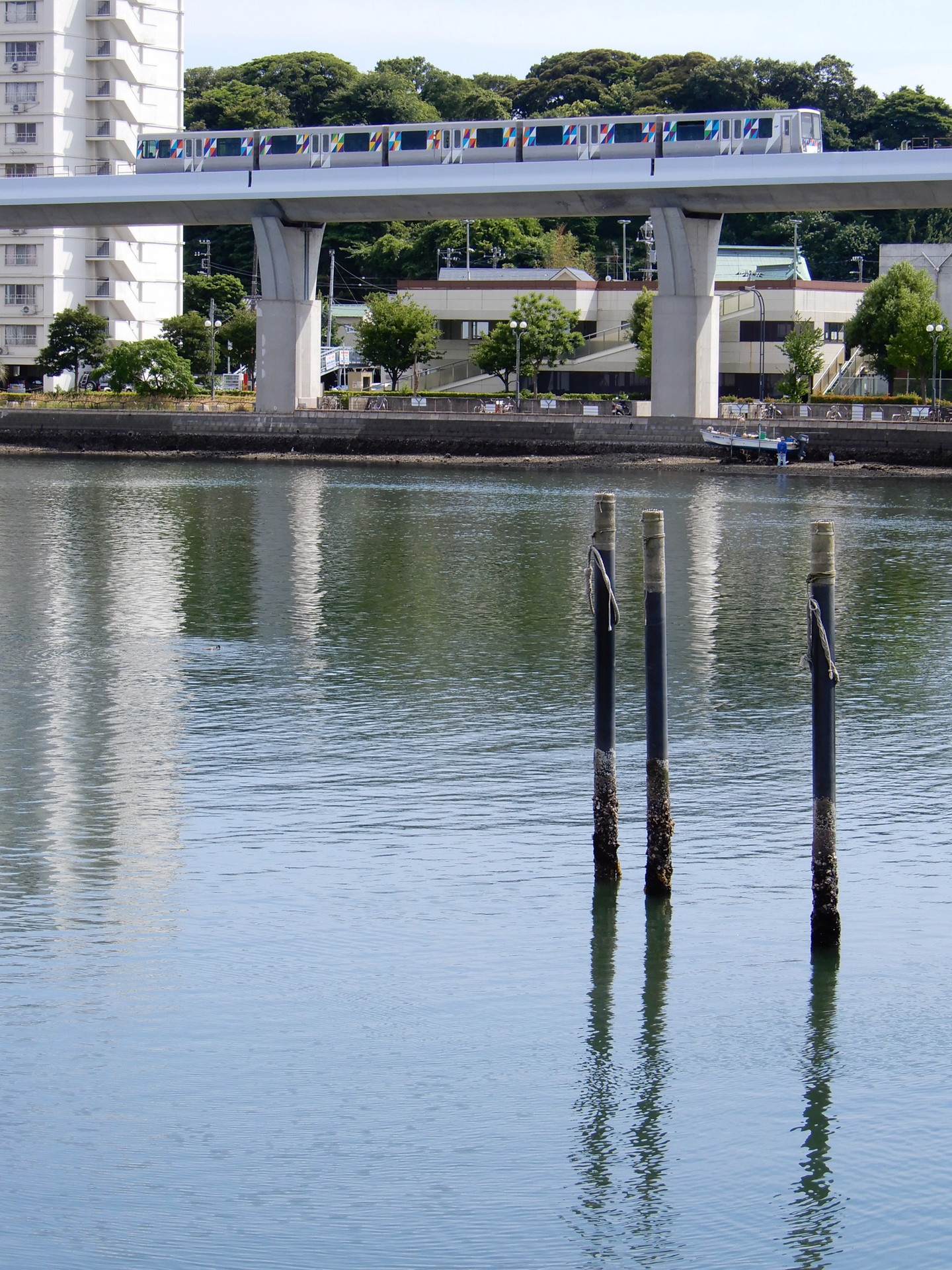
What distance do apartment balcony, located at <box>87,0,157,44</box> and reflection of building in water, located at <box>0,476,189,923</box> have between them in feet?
225

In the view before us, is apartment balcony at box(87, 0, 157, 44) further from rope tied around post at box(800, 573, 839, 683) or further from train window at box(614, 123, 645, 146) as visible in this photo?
rope tied around post at box(800, 573, 839, 683)

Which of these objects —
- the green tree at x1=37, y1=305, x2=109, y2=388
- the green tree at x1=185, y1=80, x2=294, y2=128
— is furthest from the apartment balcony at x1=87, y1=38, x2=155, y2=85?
the green tree at x1=37, y1=305, x2=109, y2=388

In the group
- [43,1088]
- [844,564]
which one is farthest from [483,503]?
[43,1088]

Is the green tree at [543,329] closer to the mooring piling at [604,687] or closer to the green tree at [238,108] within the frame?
the green tree at [238,108]

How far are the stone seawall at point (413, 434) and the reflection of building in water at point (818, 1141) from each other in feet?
169

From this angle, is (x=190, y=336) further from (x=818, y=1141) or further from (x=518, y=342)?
(x=818, y=1141)

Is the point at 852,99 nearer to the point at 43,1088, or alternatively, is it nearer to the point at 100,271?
the point at 100,271

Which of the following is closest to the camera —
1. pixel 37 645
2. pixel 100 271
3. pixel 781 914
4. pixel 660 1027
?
pixel 660 1027

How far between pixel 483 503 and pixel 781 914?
125 feet

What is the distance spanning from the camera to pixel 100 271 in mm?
99438

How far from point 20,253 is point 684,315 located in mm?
50065

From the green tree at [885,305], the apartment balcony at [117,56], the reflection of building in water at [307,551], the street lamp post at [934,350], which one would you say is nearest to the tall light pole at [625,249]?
the green tree at [885,305]

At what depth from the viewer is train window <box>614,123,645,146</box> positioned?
58.5 metres

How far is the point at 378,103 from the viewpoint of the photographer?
117 metres
